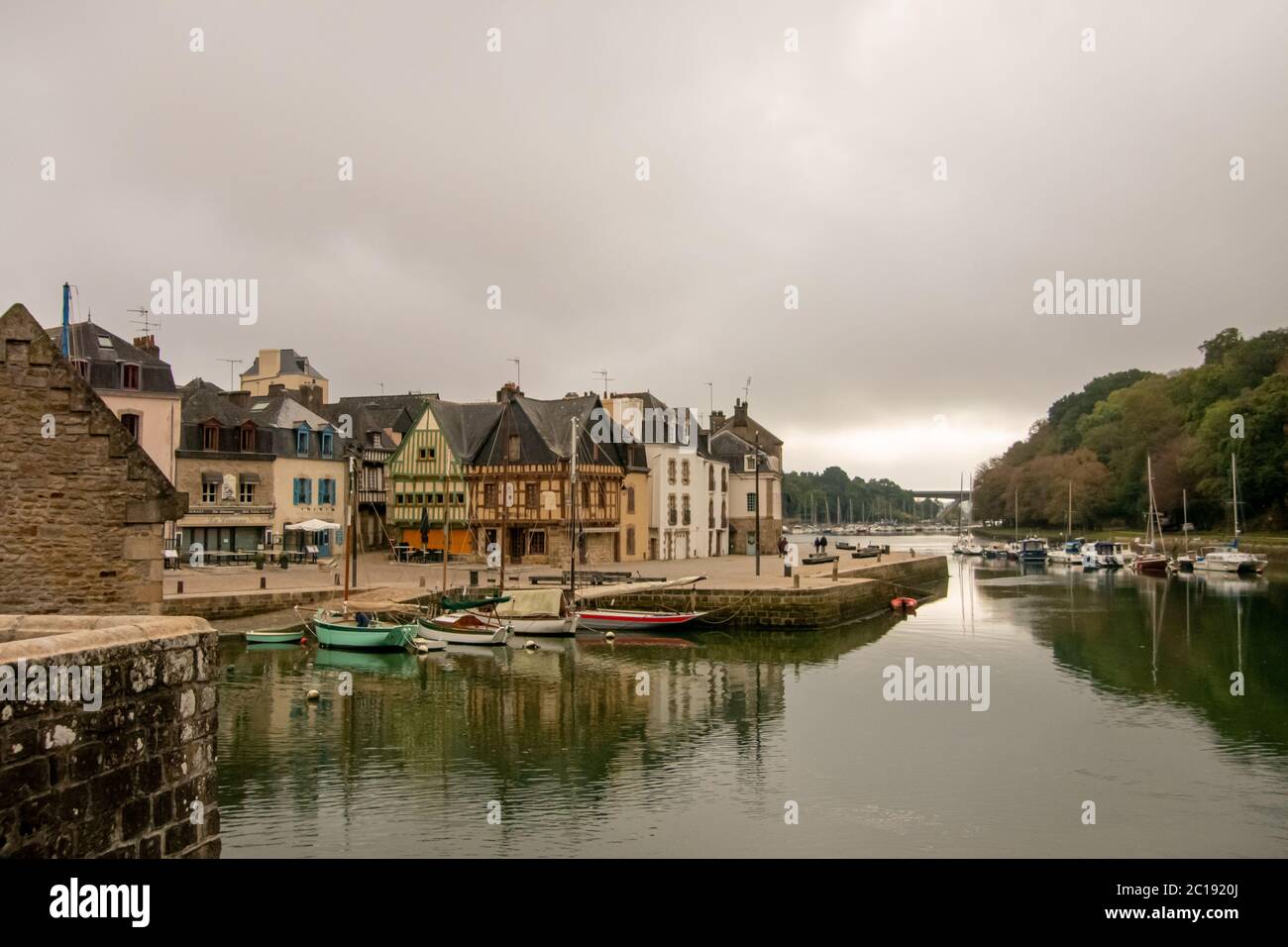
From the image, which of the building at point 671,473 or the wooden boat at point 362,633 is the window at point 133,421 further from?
the building at point 671,473

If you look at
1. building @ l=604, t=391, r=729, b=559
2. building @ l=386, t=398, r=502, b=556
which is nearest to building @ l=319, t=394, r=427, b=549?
building @ l=386, t=398, r=502, b=556

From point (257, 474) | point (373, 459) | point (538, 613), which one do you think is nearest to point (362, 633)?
point (538, 613)

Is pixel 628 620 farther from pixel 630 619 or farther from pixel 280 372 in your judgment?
pixel 280 372

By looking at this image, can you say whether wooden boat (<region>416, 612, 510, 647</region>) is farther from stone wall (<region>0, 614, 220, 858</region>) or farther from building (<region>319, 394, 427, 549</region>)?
stone wall (<region>0, 614, 220, 858</region>)

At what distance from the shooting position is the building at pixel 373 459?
52.6 metres

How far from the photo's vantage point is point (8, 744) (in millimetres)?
4391

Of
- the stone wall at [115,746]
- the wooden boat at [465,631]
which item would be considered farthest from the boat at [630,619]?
the stone wall at [115,746]

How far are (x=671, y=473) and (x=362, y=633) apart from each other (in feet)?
90.0

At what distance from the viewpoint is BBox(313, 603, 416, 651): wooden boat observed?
29578mm

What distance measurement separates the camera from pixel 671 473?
54906 millimetres

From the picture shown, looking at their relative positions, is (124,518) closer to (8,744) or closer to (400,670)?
(8,744)

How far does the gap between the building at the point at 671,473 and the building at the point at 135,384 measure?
21355 millimetres

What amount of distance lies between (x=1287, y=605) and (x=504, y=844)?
41.8 metres
